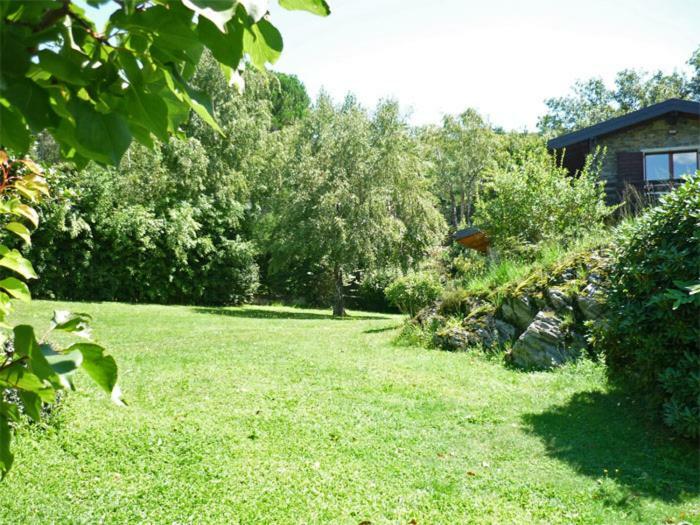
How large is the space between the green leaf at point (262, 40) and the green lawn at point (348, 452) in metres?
2.78

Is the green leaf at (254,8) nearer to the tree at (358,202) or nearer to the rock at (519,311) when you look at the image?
the rock at (519,311)

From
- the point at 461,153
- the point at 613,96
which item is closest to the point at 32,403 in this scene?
the point at 461,153

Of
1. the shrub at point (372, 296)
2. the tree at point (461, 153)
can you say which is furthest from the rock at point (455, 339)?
the tree at point (461, 153)

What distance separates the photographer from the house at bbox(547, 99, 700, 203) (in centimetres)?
1789

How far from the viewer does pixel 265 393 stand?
6.75m

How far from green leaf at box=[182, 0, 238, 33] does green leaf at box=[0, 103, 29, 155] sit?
0.31 metres

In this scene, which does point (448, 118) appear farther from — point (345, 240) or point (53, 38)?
point (53, 38)

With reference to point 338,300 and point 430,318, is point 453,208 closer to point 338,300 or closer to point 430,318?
point 338,300

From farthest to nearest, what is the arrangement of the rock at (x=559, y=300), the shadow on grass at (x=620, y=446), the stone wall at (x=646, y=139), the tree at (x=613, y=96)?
1. the tree at (x=613, y=96)
2. the stone wall at (x=646, y=139)
3. the rock at (x=559, y=300)
4. the shadow on grass at (x=620, y=446)

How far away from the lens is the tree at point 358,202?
20.3 m

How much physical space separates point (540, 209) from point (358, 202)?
29.4 ft

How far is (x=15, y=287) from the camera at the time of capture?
122cm

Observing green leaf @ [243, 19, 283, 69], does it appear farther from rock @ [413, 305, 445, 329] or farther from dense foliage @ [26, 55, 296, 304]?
dense foliage @ [26, 55, 296, 304]

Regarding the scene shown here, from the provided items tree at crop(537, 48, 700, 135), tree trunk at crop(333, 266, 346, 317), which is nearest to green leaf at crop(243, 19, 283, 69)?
tree trunk at crop(333, 266, 346, 317)
